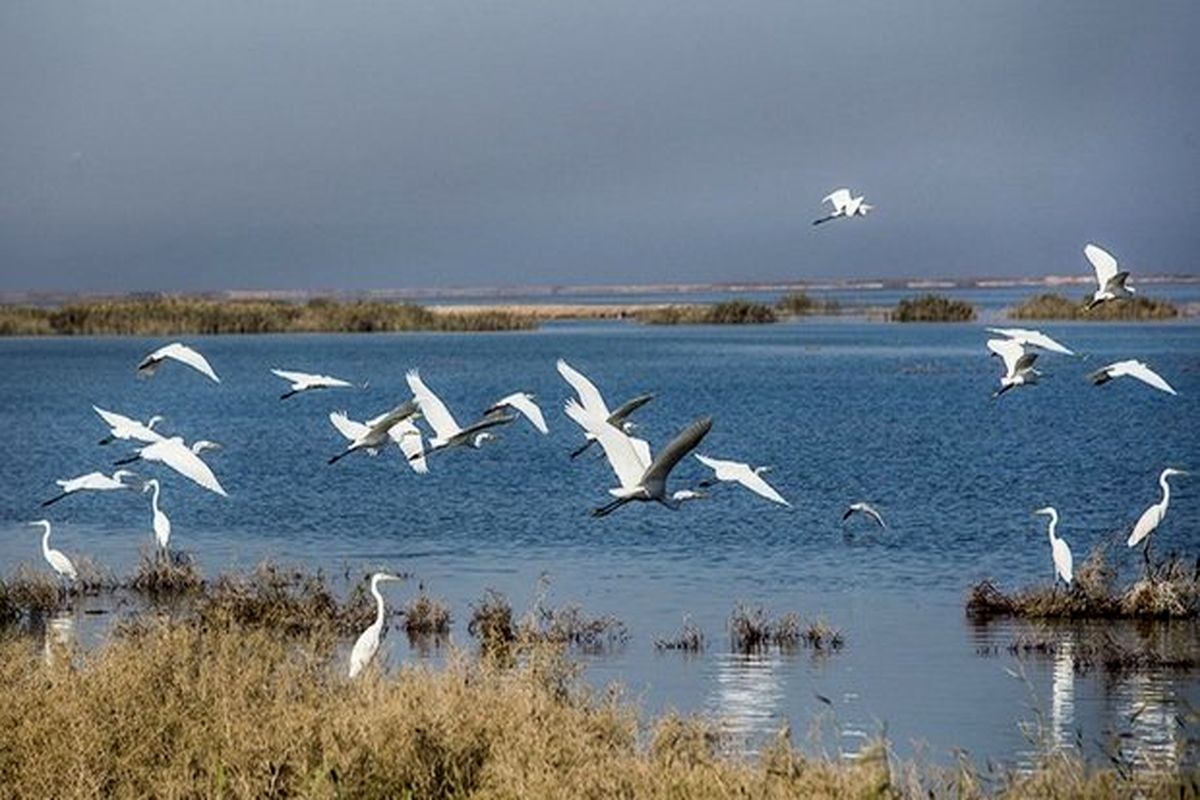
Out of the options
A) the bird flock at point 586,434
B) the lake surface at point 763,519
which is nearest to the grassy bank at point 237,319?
the lake surface at point 763,519

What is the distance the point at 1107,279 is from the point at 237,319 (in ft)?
224

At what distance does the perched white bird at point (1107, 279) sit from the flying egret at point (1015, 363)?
2.26 ft

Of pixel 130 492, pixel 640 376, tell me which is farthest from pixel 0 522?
pixel 640 376

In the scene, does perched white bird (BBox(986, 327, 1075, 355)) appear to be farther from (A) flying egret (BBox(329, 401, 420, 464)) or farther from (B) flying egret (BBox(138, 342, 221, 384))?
(B) flying egret (BBox(138, 342, 221, 384))

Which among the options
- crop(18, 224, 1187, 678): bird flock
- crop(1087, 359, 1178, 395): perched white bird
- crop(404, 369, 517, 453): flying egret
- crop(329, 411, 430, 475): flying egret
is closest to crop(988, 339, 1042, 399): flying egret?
crop(18, 224, 1187, 678): bird flock

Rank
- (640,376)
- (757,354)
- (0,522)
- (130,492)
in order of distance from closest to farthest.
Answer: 1. (0,522)
2. (130,492)
3. (640,376)
4. (757,354)

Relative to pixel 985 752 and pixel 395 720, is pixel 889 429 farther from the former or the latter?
pixel 395 720

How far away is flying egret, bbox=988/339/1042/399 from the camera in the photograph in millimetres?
17078

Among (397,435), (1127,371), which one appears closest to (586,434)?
(397,435)

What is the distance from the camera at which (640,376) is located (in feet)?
184

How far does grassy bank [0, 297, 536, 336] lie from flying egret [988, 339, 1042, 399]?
6485 cm

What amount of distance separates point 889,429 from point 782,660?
24.2 metres

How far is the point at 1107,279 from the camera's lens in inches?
685

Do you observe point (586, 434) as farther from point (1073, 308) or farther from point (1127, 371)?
point (1073, 308)
